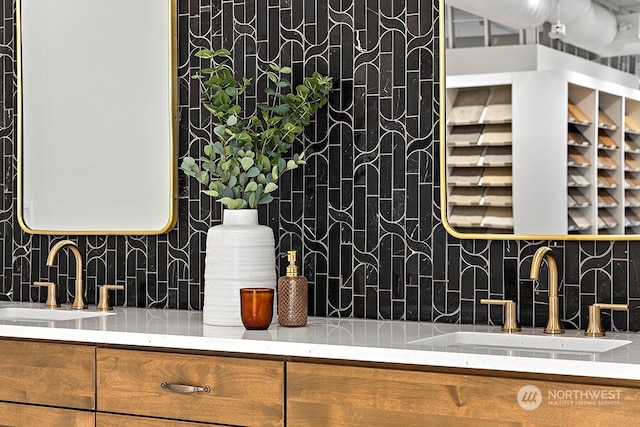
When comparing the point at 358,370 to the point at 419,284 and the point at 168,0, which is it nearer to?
the point at 419,284

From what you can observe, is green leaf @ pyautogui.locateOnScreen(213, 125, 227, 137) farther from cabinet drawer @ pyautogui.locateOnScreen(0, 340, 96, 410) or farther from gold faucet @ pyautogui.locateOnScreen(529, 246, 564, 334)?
gold faucet @ pyautogui.locateOnScreen(529, 246, 564, 334)

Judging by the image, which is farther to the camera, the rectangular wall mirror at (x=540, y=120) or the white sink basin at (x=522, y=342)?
the rectangular wall mirror at (x=540, y=120)

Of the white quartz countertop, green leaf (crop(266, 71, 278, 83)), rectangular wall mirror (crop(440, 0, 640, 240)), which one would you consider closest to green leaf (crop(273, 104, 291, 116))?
green leaf (crop(266, 71, 278, 83))

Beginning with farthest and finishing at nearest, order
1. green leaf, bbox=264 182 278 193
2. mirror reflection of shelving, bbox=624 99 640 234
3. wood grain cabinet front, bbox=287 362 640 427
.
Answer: green leaf, bbox=264 182 278 193
mirror reflection of shelving, bbox=624 99 640 234
wood grain cabinet front, bbox=287 362 640 427

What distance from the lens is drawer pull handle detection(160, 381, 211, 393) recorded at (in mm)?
2023

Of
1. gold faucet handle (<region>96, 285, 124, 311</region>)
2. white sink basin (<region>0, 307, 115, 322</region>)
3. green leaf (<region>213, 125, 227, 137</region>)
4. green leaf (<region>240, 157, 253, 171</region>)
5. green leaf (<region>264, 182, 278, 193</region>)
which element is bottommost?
white sink basin (<region>0, 307, 115, 322</region>)

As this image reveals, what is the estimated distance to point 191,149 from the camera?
2.64m

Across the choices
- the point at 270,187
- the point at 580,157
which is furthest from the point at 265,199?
the point at 580,157

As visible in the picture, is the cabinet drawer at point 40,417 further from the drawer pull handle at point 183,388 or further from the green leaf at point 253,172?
the green leaf at point 253,172

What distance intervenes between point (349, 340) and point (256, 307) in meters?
0.27

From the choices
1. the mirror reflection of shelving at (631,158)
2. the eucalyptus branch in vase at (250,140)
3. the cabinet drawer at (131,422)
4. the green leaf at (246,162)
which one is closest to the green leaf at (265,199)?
the eucalyptus branch in vase at (250,140)

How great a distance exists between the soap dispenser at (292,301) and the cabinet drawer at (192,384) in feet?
0.81

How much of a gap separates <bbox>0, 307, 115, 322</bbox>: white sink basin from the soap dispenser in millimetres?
607

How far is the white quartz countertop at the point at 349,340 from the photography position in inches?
67.0
